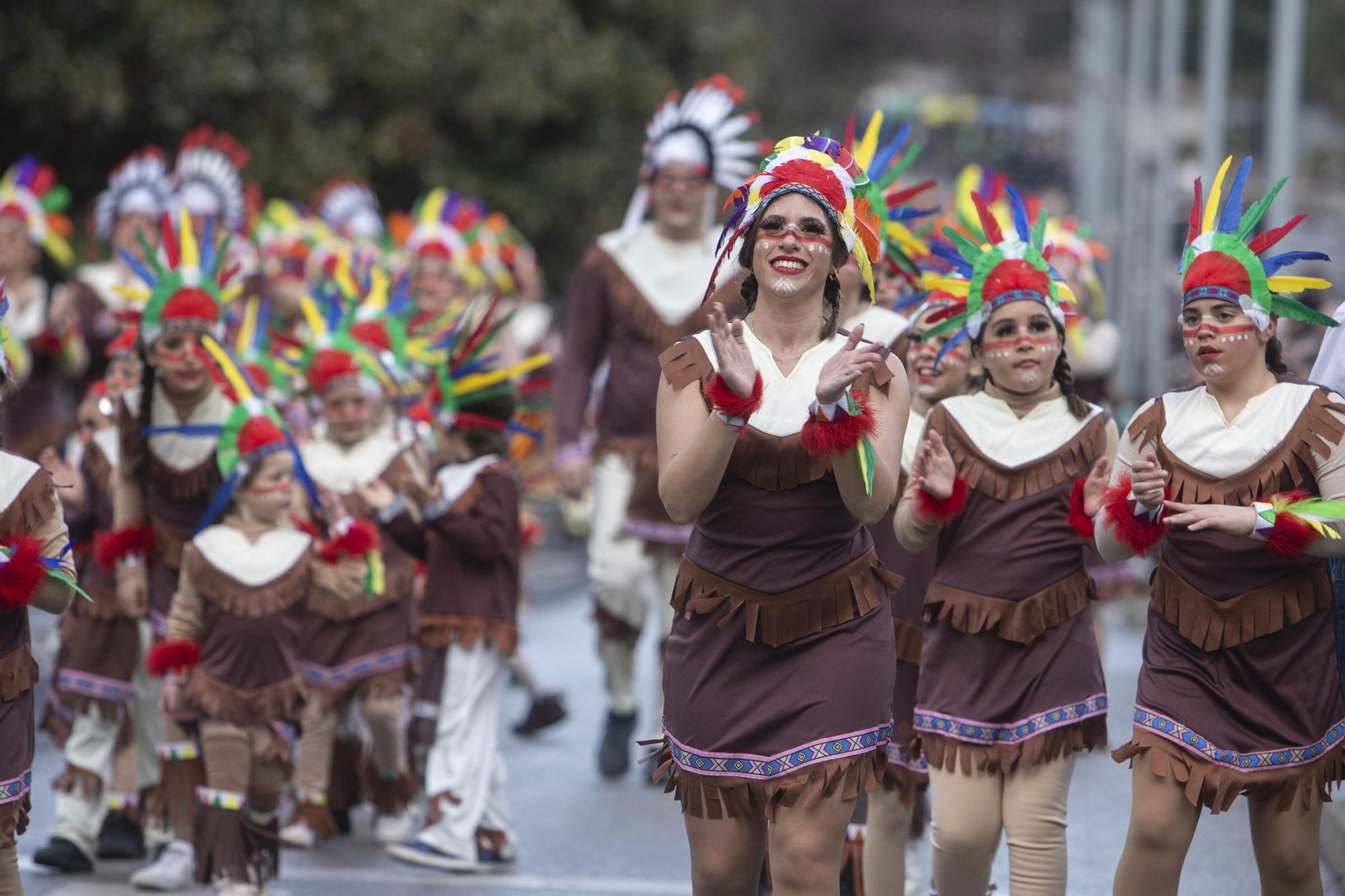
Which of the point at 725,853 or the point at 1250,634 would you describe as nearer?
Result: the point at 725,853

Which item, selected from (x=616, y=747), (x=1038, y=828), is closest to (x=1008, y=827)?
(x=1038, y=828)

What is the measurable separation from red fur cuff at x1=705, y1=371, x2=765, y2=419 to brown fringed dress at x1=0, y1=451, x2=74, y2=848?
1.91 metres

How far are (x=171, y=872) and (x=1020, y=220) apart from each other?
3.61 metres

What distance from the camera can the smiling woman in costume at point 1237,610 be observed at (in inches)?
193

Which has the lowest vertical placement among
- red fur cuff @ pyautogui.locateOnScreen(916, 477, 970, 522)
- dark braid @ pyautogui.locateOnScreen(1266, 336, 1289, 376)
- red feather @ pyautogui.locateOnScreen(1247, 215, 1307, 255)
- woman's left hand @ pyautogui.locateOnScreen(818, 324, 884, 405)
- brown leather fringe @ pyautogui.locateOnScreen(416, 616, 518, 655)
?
brown leather fringe @ pyautogui.locateOnScreen(416, 616, 518, 655)

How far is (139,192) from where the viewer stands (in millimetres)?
10781

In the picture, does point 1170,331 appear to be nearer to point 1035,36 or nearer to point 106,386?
point 106,386

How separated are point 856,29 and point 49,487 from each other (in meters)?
43.6

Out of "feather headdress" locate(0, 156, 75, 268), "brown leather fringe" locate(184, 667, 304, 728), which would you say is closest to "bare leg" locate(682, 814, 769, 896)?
"brown leather fringe" locate(184, 667, 304, 728)

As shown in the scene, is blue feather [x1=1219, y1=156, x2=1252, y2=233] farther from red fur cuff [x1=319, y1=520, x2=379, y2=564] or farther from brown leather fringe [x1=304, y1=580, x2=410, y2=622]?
brown leather fringe [x1=304, y1=580, x2=410, y2=622]

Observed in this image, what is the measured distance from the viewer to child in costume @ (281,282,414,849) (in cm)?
746

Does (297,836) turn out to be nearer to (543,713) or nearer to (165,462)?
(165,462)

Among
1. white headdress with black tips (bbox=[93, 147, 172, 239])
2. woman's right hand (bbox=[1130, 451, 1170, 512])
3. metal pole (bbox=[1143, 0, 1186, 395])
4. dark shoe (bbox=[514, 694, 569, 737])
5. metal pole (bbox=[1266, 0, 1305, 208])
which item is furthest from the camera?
metal pole (bbox=[1143, 0, 1186, 395])

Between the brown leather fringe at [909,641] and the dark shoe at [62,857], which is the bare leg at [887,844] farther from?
the dark shoe at [62,857]
